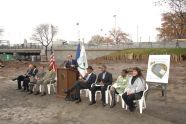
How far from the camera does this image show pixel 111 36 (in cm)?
10200

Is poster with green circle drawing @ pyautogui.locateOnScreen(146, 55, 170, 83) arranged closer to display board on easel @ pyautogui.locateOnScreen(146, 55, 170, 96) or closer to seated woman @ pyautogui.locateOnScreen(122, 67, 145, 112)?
display board on easel @ pyautogui.locateOnScreen(146, 55, 170, 96)

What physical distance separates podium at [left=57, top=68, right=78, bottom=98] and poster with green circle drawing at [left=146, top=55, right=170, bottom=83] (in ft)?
9.50

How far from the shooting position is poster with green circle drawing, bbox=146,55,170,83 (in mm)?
12648

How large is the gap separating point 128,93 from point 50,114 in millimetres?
2429

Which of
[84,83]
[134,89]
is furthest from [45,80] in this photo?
[134,89]

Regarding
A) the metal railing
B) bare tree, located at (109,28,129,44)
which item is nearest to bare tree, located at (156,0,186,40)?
the metal railing

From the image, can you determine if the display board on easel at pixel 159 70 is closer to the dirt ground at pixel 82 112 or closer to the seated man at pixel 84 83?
the dirt ground at pixel 82 112

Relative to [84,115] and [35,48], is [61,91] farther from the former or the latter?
[35,48]

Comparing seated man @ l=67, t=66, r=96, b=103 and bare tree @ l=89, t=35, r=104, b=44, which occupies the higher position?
bare tree @ l=89, t=35, r=104, b=44

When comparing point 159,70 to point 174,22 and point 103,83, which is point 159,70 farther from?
point 174,22

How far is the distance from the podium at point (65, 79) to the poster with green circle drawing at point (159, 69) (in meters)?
2.90

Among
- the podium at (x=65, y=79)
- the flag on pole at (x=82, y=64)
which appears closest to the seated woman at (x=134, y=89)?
the podium at (x=65, y=79)

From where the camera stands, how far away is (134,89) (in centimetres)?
1126

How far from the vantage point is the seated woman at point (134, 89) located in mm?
11203
